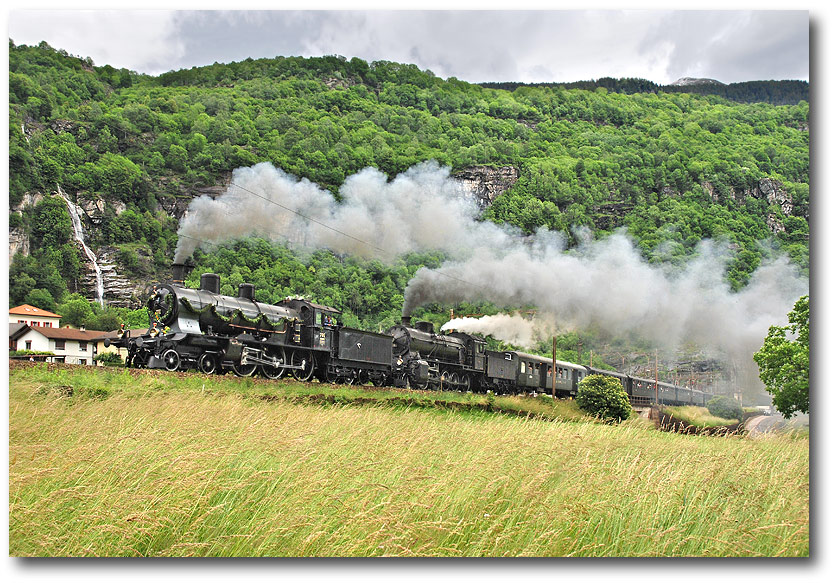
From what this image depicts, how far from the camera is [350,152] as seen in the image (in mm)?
18266

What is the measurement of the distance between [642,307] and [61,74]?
15.6 m

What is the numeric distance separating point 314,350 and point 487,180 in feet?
27.1

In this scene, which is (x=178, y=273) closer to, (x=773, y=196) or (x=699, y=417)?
(x=699, y=417)

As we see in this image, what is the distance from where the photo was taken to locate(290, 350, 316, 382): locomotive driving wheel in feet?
54.8

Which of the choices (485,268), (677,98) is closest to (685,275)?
(677,98)

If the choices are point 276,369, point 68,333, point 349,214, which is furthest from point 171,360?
point 349,214

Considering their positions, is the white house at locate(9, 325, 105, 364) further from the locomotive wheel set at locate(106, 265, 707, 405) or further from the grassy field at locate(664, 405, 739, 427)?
the grassy field at locate(664, 405, 739, 427)

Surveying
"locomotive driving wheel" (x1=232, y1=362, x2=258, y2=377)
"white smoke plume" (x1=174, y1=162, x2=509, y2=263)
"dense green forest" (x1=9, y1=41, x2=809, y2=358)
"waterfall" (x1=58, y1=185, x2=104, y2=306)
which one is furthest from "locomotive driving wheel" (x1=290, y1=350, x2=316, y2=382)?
"waterfall" (x1=58, y1=185, x2=104, y2=306)

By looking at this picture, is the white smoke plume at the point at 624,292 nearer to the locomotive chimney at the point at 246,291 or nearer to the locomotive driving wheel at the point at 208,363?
the locomotive chimney at the point at 246,291

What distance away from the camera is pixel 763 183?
34.2 feet

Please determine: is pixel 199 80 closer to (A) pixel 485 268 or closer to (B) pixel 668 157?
(B) pixel 668 157

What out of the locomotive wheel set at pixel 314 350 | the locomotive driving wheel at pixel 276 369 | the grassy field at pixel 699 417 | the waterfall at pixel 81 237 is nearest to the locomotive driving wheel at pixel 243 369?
the locomotive wheel set at pixel 314 350

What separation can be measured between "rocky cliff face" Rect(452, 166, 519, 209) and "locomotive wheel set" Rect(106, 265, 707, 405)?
17.3 ft

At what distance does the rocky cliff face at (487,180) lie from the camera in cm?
1914
